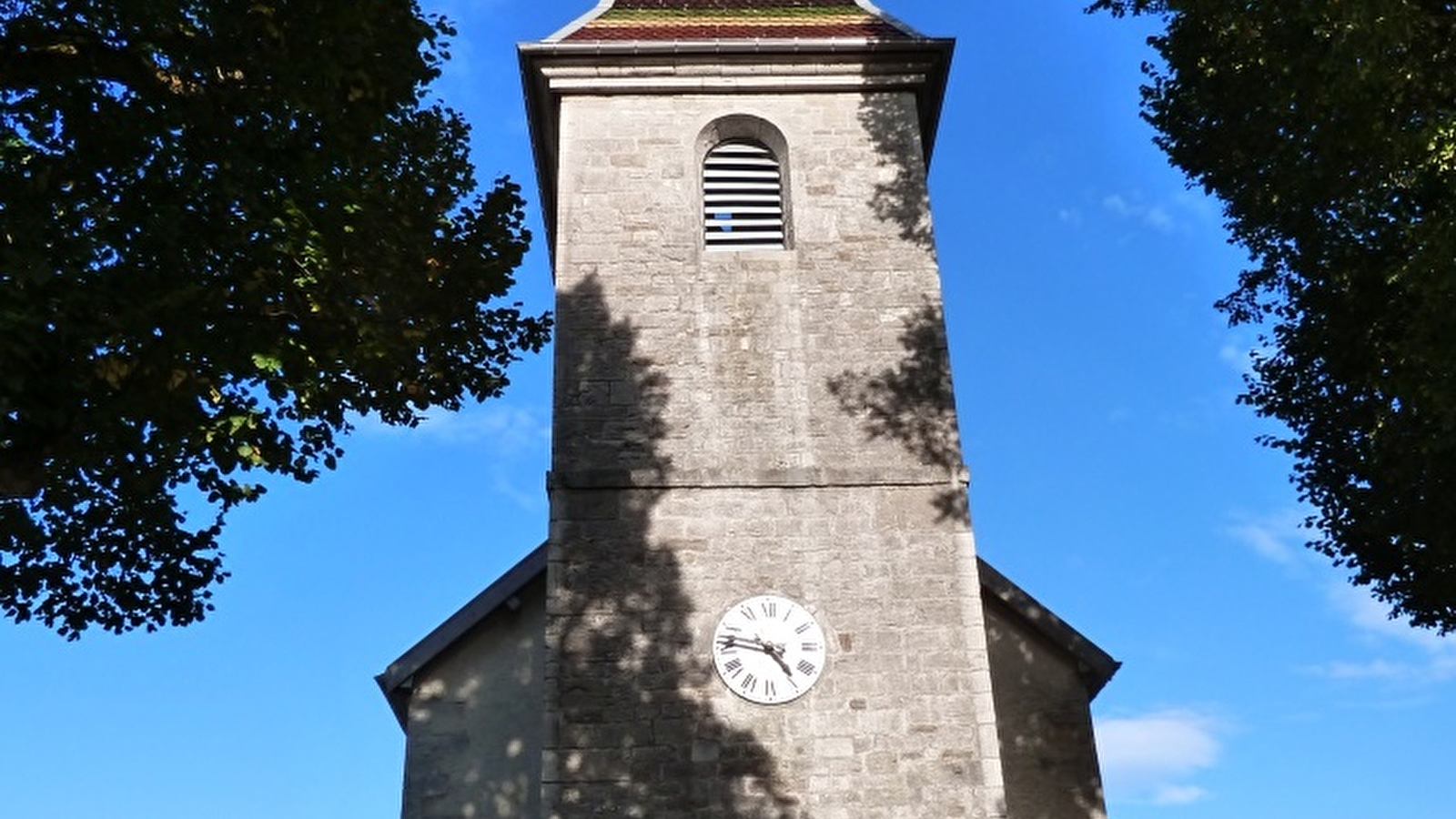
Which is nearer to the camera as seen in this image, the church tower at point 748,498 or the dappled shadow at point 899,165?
the church tower at point 748,498

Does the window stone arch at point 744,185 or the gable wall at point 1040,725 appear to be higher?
the window stone arch at point 744,185

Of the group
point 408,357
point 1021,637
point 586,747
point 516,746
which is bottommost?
point 586,747

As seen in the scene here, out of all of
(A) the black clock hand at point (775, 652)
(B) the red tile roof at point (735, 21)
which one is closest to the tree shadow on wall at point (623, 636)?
(A) the black clock hand at point (775, 652)

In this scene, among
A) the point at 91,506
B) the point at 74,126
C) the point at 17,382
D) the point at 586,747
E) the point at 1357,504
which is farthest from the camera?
the point at 1357,504

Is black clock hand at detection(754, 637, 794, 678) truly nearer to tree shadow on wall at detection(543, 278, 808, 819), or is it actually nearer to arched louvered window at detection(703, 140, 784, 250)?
tree shadow on wall at detection(543, 278, 808, 819)

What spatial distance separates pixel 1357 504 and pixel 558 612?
7.78 meters

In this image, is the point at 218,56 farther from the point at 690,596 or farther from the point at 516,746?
the point at 516,746

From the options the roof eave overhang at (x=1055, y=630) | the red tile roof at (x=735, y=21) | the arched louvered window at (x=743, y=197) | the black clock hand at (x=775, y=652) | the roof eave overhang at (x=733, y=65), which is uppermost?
the red tile roof at (x=735, y=21)

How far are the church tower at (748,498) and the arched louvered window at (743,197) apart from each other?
0.03 metres

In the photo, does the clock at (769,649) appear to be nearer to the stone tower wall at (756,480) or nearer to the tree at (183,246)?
the stone tower wall at (756,480)

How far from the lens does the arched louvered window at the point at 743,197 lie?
497 inches

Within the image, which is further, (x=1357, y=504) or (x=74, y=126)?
(x=1357, y=504)

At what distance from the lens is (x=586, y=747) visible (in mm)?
10172

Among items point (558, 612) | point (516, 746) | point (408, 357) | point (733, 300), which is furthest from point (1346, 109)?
point (516, 746)
